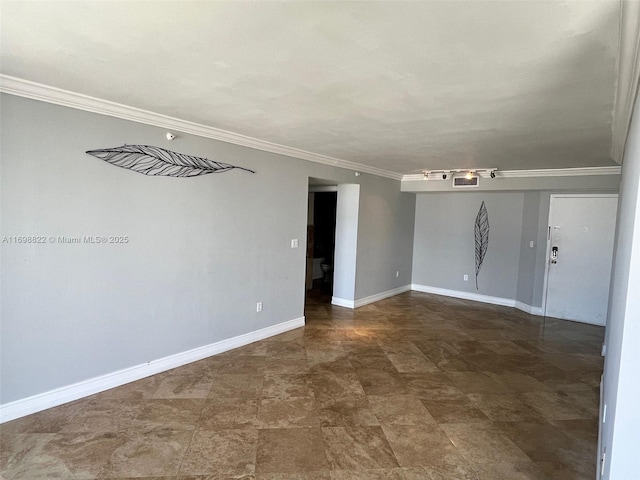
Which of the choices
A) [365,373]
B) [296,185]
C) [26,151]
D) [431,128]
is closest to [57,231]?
[26,151]

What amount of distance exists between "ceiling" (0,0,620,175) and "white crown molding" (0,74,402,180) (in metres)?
0.09

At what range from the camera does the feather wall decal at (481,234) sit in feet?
22.2

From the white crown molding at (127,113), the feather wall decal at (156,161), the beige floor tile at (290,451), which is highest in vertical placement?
the white crown molding at (127,113)

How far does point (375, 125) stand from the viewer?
3191 millimetres

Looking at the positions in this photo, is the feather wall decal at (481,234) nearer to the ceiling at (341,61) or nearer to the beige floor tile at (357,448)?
the ceiling at (341,61)

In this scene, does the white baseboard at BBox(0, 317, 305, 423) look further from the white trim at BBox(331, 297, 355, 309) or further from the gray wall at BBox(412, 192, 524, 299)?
the gray wall at BBox(412, 192, 524, 299)

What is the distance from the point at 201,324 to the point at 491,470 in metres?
2.83

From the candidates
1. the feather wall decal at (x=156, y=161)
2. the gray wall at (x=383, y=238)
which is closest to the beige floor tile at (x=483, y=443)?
the feather wall decal at (x=156, y=161)

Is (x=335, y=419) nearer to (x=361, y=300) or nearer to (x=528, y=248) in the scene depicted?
(x=361, y=300)

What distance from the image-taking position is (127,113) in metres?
2.98

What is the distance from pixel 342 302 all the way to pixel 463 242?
286cm

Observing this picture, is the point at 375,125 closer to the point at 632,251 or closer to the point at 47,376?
the point at 632,251

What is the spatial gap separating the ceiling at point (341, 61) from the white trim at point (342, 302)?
3.37m

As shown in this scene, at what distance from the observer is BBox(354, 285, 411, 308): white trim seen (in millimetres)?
6109
